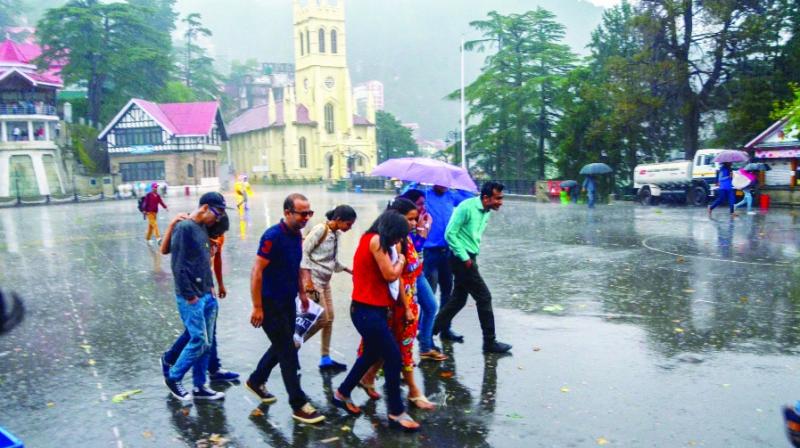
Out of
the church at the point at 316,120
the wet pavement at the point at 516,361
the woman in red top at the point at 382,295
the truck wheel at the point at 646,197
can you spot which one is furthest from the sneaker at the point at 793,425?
the church at the point at 316,120

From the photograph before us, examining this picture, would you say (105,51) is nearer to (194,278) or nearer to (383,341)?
(194,278)

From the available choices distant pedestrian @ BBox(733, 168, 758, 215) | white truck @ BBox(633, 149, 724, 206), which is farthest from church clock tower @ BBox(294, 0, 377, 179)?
distant pedestrian @ BBox(733, 168, 758, 215)

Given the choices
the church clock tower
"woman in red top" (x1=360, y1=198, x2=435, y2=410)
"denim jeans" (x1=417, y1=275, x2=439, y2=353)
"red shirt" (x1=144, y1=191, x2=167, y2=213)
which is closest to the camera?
"woman in red top" (x1=360, y1=198, x2=435, y2=410)

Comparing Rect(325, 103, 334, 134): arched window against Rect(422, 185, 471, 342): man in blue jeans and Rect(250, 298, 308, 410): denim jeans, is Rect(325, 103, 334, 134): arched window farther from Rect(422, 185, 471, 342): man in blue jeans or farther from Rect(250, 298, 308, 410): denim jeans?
Rect(250, 298, 308, 410): denim jeans

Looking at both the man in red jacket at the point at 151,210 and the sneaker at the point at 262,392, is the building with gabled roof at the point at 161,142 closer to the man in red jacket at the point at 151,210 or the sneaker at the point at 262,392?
the man in red jacket at the point at 151,210

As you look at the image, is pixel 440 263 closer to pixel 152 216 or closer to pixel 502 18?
pixel 152 216

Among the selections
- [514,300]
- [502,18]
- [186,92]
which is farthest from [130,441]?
[186,92]

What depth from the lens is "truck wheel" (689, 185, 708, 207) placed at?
27203 millimetres

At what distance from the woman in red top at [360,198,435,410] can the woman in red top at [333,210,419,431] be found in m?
0.17

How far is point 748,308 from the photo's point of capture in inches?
336

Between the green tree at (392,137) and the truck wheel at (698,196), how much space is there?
6385 cm

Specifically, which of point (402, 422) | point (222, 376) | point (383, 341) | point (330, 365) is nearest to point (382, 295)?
point (383, 341)

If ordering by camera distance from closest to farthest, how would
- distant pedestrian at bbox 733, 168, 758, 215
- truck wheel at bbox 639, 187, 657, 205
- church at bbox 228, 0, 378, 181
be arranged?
1. distant pedestrian at bbox 733, 168, 758, 215
2. truck wheel at bbox 639, 187, 657, 205
3. church at bbox 228, 0, 378, 181

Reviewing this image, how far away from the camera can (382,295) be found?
16.6 feet
